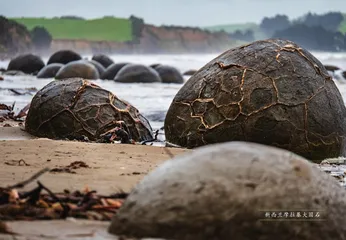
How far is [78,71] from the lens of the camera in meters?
24.0

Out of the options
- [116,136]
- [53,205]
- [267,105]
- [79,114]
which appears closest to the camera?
[53,205]

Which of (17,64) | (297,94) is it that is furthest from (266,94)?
(17,64)

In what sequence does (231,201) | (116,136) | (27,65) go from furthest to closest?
(27,65)
(116,136)
(231,201)

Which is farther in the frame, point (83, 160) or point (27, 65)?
point (27, 65)

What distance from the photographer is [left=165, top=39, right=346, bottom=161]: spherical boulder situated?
675cm

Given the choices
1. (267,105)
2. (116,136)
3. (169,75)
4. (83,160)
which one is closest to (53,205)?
(83,160)

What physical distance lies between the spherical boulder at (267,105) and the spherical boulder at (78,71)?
16.7m

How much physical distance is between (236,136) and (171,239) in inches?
Answer: 156

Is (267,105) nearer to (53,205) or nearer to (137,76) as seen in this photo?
(53,205)

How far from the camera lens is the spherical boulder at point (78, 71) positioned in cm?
2359

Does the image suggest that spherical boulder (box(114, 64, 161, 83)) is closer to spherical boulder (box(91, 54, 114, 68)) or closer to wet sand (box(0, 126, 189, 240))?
spherical boulder (box(91, 54, 114, 68))

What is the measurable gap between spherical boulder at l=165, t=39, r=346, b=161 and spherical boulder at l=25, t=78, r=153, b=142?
2.64 ft

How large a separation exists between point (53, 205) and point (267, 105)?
3.67 m

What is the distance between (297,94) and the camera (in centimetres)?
684
